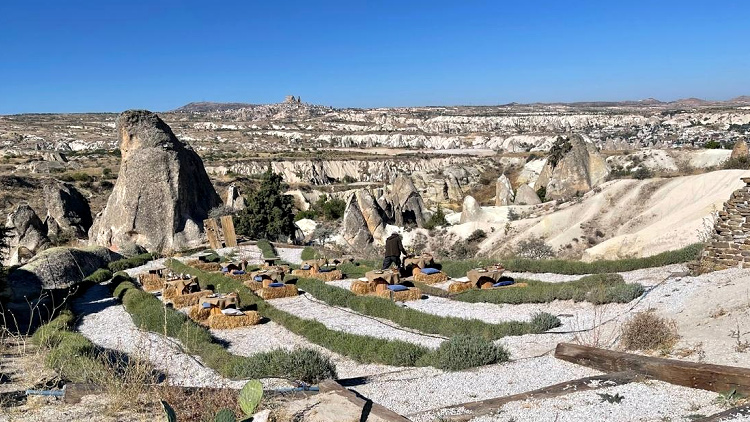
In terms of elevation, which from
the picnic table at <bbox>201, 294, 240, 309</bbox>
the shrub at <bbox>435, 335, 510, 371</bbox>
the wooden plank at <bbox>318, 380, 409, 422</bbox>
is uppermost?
the wooden plank at <bbox>318, 380, 409, 422</bbox>

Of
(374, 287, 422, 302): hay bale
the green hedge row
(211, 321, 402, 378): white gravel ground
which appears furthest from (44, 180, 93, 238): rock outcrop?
(374, 287, 422, 302): hay bale

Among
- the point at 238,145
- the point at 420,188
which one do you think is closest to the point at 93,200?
the point at 420,188

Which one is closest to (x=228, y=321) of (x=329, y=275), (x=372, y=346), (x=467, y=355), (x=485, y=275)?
(x=372, y=346)

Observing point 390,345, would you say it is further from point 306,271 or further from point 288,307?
point 306,271

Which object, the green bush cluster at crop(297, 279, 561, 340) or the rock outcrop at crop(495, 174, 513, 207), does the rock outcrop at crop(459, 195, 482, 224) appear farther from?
the green bush cluster at crop(297, 279, 561, 340)

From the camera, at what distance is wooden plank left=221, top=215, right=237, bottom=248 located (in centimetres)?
2948

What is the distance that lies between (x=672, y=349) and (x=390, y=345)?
4.46 m

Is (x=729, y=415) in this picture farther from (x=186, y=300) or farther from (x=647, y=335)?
(x=186, y=300)

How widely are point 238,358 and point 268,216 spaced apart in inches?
943

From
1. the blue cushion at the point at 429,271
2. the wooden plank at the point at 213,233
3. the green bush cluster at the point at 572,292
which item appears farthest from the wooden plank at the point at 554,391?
the wooden plank at the point at 213,233

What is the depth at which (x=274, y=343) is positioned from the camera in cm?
1277

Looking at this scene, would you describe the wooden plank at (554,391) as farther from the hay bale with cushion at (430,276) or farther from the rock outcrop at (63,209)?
the rock outcrop at (63,209)

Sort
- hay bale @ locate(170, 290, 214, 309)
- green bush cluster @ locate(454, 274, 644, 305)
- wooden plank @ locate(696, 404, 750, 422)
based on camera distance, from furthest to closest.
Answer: hay bale @ locate(170, 290, 214, 309)
green bush cluster @ locate(454, 274, 644, 305)
wooden plank @ locate(696, 404, 750, 422)

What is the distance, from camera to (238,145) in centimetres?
11419
